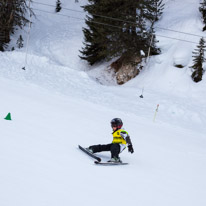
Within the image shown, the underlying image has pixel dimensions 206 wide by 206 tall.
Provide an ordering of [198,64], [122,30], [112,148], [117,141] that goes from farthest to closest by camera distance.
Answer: [122,30]
[198,64]
[117,141]
[112,148]

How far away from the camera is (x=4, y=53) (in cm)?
1917

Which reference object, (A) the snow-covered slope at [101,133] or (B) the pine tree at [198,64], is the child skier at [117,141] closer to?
(A) the snow-covered slope at [101,133]

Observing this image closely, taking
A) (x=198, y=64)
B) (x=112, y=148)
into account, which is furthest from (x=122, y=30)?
(x=112, y=148)

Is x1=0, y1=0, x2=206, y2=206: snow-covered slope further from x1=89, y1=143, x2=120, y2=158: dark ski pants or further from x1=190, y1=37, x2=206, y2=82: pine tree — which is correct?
x1=190, y1=37, x2=206, y2=82: pine tree

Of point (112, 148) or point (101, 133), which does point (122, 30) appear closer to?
point (101, 133)

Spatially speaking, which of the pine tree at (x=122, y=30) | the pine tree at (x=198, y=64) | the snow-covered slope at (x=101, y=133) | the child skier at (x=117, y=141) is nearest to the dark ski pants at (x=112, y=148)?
the child skier at (x=117, y=141)

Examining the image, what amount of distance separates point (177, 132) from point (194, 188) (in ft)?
22.2

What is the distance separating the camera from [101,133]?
318 inches

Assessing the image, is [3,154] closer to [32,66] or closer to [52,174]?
[52,174]

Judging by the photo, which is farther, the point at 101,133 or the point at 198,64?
the point at 198,64

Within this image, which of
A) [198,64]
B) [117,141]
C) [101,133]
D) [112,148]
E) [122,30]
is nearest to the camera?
[112,148]

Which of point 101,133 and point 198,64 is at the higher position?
point 198,64

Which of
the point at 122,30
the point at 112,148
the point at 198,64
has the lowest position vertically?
the point at 112,148

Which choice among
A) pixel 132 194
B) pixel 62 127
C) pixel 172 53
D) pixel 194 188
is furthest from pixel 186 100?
pixel 132 194
